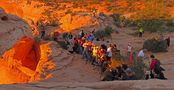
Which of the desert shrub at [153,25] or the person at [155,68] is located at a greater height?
the person at [155,68]

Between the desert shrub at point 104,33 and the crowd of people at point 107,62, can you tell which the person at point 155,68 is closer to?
the crowd of people at point 107,62

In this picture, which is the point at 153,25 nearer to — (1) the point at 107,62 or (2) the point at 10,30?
(1) the point at 107,62

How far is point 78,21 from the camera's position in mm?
30906

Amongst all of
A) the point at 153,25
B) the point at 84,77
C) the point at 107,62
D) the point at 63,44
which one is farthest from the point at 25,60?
the point at 153,25

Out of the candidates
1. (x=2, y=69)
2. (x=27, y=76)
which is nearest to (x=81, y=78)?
(x=27, y=76)

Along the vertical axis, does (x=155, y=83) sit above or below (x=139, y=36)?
above

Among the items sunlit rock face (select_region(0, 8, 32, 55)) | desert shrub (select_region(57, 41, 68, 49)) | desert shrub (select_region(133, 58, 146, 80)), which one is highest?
sunlit rock face (select_region(0, 8, 32, 55))

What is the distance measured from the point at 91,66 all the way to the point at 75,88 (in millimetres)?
6592

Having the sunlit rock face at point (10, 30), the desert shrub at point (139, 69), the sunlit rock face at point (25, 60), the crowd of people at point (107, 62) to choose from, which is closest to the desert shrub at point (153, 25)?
the crowd of people at point (107, 62)

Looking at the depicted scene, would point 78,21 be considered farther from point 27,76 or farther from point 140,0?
point 140,0

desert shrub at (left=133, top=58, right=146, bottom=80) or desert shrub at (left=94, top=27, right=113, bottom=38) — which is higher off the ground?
desert shrub at (left=133, top=58, right=146, bottom=80)

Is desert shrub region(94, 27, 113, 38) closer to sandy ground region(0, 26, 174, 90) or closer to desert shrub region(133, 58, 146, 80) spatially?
sandy ground region(0, 26, 174, 90)

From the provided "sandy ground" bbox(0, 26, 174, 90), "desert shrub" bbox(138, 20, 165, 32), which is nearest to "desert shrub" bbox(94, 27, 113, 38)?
"sandy ground" bbox(0, 26, 174, 90)

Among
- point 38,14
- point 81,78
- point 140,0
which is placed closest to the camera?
point 81,78
